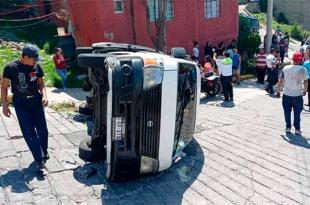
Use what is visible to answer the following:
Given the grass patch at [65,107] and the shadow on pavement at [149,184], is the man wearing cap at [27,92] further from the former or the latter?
the grass patch at [65,107]

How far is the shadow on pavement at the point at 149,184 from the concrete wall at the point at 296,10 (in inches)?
1479

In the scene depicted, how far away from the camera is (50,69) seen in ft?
48.8

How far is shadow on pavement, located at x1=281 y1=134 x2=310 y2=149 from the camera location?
6425 millimetres

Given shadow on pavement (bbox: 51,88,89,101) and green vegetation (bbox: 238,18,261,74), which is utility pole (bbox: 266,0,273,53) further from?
shadow on pavement (bbox: 51,88,89,101)

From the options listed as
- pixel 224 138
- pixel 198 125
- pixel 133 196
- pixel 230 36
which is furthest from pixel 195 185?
pixel 230 36

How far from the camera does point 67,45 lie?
626 inches

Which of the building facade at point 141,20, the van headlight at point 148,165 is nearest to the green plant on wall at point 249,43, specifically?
the building facade at point 141,20

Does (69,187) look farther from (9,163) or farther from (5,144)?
(5,144)

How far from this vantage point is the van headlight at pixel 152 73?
4340mm

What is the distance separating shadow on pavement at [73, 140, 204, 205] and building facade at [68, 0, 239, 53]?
9.02 metres

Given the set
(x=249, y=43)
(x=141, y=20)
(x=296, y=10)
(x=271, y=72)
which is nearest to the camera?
(x=271, y=72)

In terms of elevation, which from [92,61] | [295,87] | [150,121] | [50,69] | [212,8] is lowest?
[50,69]

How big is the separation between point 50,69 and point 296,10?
104ft

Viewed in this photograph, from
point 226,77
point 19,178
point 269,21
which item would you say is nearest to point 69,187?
point 19,178
